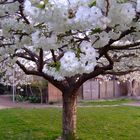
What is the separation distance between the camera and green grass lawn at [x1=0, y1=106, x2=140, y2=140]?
1011 cm

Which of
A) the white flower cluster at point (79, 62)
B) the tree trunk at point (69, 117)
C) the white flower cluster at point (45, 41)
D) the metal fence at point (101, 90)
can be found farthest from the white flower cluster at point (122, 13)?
the metal fence at point (101, 90)

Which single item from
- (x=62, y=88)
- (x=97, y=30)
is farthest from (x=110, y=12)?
(x=62, y=88)

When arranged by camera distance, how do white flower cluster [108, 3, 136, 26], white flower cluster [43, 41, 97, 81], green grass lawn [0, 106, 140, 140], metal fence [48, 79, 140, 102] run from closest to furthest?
white flower cluster [43, 41, 97, 81], white flower cluster [108, 3, 136, 26], green grass lawn [0, 106, 140, 140], metal fence [48, 79, 140, 102]

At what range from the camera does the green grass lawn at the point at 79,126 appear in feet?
33.2

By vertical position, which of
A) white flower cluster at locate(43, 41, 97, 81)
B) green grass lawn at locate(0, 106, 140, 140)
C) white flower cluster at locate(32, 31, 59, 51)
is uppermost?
white flower cluster at locate(32, 31, 59, 51)

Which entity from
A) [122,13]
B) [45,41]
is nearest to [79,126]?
[45,41]

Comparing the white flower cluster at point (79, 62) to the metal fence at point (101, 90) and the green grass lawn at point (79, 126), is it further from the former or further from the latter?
the metal fence at point (101, 90)

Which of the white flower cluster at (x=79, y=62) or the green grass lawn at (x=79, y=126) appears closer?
the white flower cluster at (x=79, y=62)

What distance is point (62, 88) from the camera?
860cm

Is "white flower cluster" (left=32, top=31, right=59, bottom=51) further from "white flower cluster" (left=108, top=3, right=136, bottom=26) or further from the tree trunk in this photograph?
the tree trunk

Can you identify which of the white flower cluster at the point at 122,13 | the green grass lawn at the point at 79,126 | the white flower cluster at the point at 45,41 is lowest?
the green grass lawn at the point at 79,126

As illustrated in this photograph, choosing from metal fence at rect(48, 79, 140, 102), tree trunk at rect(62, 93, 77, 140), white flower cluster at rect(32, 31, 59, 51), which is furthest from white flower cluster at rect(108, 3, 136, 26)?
metal fence at rect(48, 79, 140, 102)

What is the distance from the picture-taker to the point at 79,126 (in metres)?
A: 11.6

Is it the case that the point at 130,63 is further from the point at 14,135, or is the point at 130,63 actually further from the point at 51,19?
the point at 51,19
